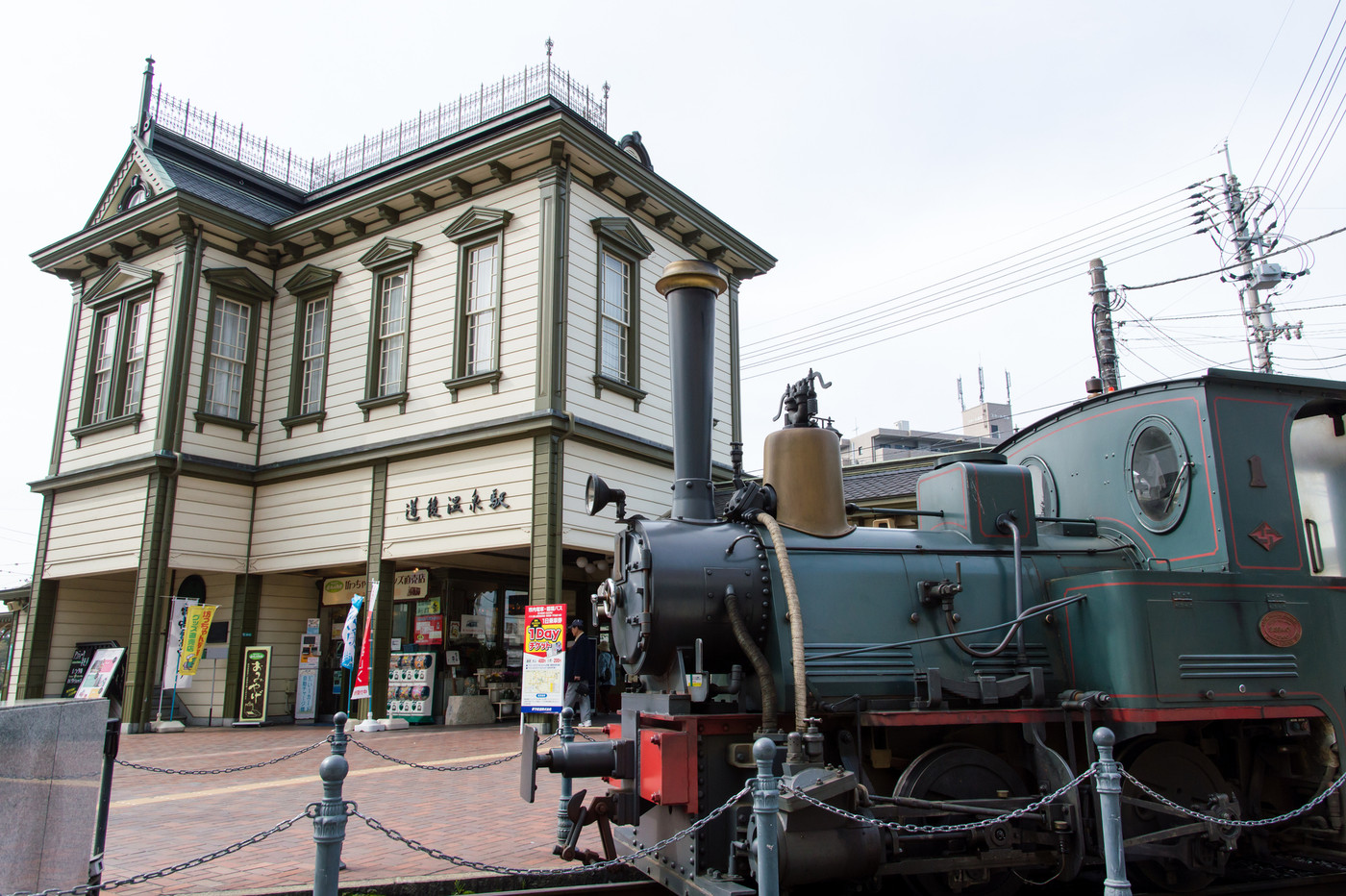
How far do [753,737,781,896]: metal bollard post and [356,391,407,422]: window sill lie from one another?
36.0ft

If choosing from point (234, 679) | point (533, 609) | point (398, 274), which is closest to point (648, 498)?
point (533, 609)

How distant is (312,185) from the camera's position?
1855cm

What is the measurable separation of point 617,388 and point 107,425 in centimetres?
913

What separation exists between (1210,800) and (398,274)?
1289 centimetres

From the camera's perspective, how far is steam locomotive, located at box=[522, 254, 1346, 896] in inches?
180

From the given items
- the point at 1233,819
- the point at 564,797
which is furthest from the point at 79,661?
the point at 1233,819

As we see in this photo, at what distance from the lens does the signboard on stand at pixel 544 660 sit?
33.8 ft

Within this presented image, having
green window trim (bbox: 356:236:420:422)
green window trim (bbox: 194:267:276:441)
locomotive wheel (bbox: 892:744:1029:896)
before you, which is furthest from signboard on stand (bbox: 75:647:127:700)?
green window trim (bbox: 194:267:276:441)

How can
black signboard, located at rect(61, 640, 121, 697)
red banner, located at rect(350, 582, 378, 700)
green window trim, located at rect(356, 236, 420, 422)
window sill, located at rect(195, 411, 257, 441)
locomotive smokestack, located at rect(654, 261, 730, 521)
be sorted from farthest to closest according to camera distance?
black signboard, located at rect(61, 640, 121, 697) < window sill, located at rect(195, 411, 257, 441) < green window trim, located at rect(356, 236, 420, 422) < red banner, located at rect(350, 582, 378, 700) < locomotive smokestack, located at rect(654, 261, 730, 521)

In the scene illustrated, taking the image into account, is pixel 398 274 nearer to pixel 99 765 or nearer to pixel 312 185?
pixel 312 185

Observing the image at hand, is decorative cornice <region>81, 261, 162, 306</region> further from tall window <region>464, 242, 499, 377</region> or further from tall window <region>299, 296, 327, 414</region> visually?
tall window <region>464, 242, 499, 377</region>

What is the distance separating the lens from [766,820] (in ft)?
12.5

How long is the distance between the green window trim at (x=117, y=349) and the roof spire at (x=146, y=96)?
2725 mm

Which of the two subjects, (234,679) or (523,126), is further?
(234,679)
